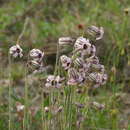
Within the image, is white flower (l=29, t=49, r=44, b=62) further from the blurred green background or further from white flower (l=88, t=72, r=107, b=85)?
the blurred green background

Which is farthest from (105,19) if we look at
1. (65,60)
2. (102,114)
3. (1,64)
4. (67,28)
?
(65,60)

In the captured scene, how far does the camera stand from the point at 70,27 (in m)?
4.38

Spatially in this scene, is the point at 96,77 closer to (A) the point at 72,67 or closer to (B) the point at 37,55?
(A) the point at 72,67

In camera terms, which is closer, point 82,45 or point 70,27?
point 82,45

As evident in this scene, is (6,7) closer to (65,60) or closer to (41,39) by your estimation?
(41,39)

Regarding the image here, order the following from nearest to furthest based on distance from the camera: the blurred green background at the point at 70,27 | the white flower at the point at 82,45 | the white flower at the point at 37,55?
the white flower at the point at 82,45
the white flower at the point at 37,55
the blurred green background at the point at 70,27

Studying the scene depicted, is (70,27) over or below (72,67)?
over

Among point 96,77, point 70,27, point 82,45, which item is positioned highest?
point 70,27

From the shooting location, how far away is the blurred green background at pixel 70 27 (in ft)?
12.2

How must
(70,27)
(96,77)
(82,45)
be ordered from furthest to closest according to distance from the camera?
(70,27) < (96,77) < (82,45)

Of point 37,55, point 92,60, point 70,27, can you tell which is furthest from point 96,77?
point 70,27

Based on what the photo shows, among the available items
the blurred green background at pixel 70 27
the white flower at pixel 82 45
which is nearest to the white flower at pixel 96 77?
the white flower at pixel 82 45

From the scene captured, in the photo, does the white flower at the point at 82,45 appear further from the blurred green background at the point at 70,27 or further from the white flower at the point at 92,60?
the blurred green background at the point at 70,27

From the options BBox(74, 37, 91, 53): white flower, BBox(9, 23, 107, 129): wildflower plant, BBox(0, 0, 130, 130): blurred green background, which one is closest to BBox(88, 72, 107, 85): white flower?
BBox(9, 23, 107, 129): wildflower plant
